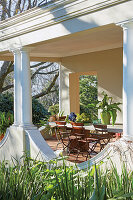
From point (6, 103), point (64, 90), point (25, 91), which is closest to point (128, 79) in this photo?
point (25, 91)

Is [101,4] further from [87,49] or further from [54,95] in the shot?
[54,95]

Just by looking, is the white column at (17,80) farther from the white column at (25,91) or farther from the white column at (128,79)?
the white column at (128,79)

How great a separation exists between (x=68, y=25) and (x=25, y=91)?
6.92ft

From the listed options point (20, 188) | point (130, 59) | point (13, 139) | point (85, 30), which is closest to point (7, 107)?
point (13, 139)

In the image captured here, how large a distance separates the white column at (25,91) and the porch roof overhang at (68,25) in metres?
0.28

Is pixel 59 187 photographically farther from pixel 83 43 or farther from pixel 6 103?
pixel 6 103

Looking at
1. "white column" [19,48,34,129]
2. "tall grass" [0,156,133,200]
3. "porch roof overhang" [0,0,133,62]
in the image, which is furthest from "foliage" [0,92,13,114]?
"tall grass" [0,156,133,200]

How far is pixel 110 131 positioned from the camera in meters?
7.39

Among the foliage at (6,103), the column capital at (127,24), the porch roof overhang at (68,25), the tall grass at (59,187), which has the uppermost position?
the porch roof overhang at (68,25)

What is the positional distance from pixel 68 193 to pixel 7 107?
11.3 metres

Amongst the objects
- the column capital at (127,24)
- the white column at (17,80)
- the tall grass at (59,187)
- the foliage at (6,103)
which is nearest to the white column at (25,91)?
the white column at (17,80)

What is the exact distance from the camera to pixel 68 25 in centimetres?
636

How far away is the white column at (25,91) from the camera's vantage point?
7.78 m

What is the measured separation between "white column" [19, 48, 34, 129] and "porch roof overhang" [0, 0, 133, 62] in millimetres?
282
